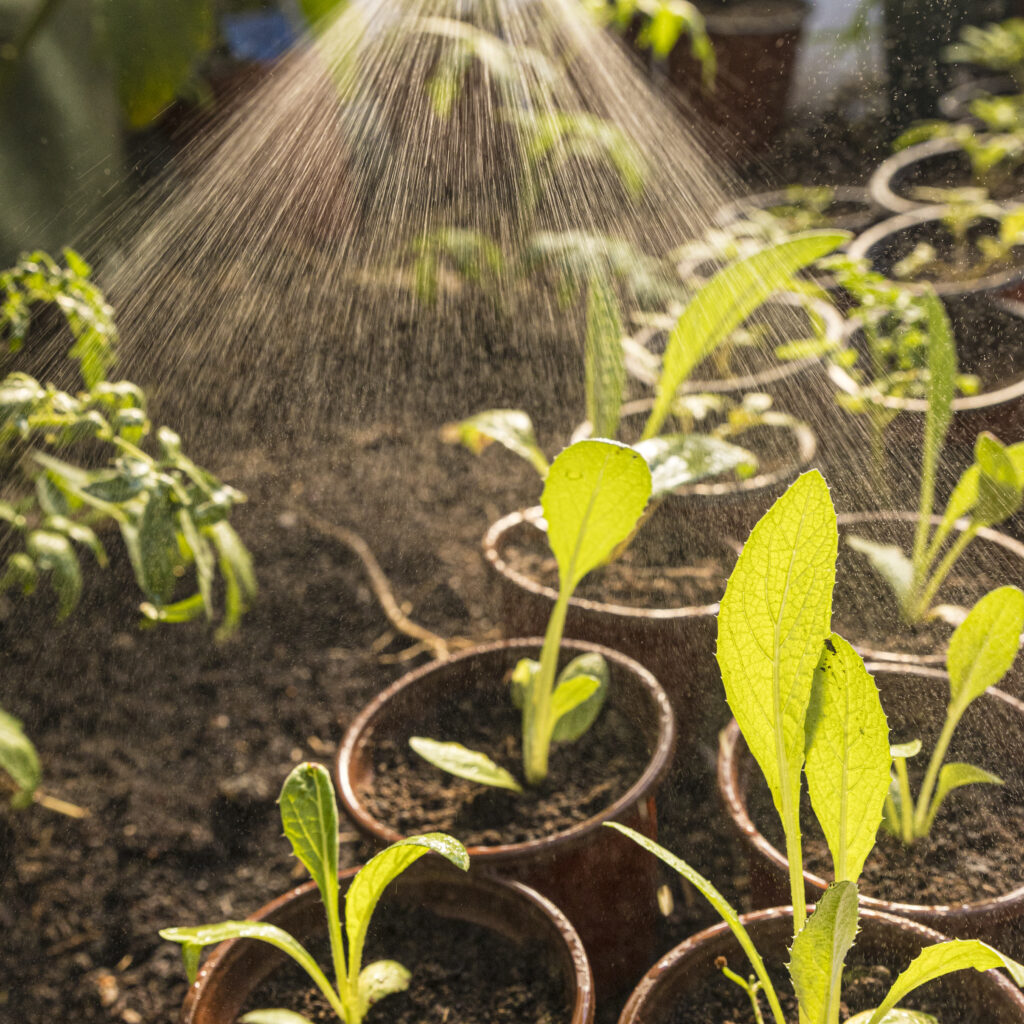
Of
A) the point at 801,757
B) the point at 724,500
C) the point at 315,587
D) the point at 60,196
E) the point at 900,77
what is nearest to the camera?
the point at 801,757

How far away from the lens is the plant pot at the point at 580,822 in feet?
2.57

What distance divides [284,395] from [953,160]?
6.39 ft

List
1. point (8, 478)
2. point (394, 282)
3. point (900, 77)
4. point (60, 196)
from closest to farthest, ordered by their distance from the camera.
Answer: point (60, 196)
point (8, 478)
point (394, 282)
point (900, 77)

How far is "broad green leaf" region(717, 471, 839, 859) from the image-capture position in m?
0.51

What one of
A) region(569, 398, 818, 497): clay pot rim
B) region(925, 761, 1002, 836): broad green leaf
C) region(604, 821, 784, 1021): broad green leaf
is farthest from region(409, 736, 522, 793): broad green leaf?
region(569, 398, 818, 497): clay pot rim

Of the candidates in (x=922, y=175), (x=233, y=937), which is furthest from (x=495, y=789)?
(x=922, y=175)

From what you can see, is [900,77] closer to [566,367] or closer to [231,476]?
[566,367]

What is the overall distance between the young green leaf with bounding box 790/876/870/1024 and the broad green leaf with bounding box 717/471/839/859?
72mm

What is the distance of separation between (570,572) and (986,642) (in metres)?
0.31

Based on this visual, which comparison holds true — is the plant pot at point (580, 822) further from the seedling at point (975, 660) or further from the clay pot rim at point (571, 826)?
the seedling at point (975, 660)

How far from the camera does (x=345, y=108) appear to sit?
2.72m

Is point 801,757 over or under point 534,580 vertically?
over

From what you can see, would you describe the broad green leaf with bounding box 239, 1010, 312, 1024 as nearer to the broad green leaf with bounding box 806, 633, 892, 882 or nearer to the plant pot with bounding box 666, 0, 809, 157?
the broad green leaf with bounding box 806, 633, 892, 882

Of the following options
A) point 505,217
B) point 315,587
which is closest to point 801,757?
point 315,587
